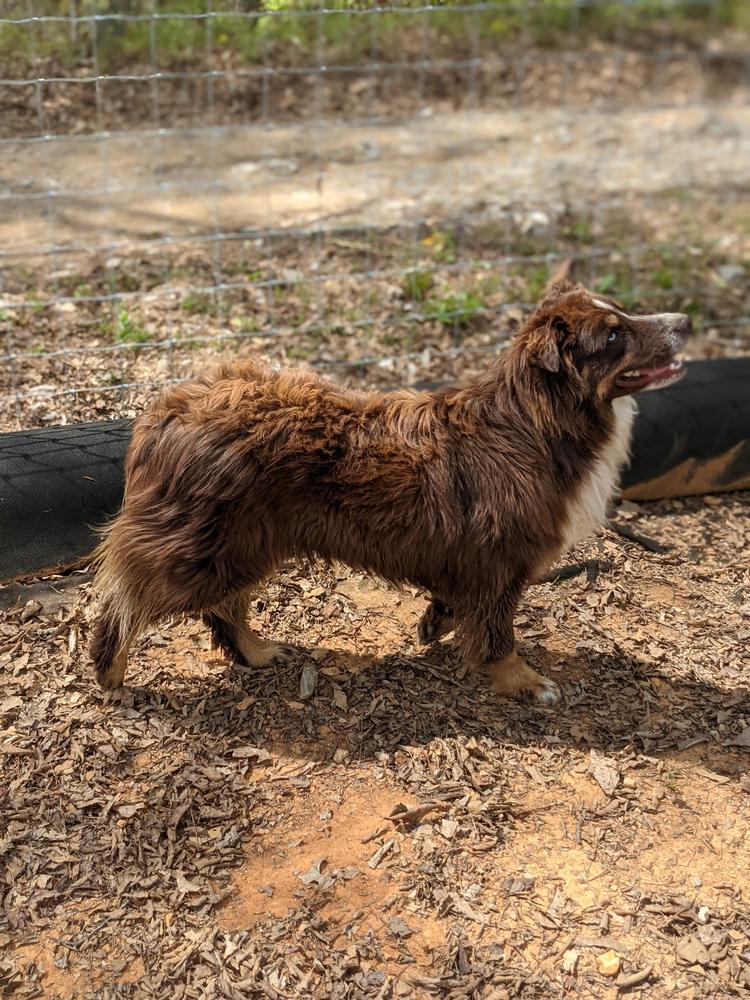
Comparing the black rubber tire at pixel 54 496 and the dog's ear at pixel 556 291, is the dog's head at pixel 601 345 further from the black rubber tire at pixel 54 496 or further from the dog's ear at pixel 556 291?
the black rubber tire at pixel 54 496

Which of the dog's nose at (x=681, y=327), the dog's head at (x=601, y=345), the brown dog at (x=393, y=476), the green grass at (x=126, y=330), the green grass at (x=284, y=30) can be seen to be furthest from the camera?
the green grass at (x=284, y=30)

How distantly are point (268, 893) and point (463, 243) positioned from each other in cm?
529

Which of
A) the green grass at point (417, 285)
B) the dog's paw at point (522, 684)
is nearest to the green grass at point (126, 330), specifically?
the green grass at point (417, 285)

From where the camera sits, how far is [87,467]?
4.66m

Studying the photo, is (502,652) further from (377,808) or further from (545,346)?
(545,346)

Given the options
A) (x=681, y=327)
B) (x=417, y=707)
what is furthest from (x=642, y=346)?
(x=417, y=707)

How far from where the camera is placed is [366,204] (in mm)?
8086

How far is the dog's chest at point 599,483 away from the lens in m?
4.17

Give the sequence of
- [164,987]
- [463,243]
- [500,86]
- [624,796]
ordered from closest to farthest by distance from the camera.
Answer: [164,987], [624,796], [463,243], [500,86]

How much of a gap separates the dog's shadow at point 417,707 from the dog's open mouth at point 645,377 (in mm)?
1282

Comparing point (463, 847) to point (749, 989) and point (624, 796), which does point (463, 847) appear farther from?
point (749, 989)

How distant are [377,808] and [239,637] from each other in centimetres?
93

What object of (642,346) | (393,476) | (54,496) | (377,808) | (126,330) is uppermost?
(642,346)

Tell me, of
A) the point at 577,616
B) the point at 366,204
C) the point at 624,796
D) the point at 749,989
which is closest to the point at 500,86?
the point at 366,204
